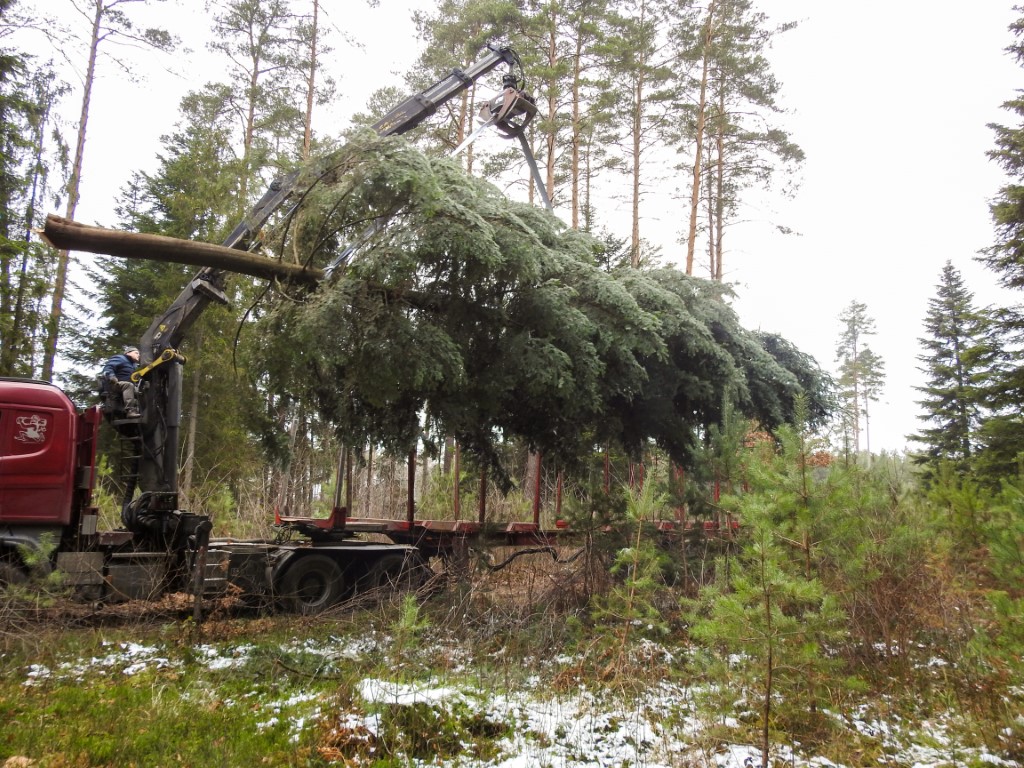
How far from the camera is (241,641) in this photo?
6.70 meters

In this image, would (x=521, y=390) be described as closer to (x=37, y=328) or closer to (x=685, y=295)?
(x=685, y=295)

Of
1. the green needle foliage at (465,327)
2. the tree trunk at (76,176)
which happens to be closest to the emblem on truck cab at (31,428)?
the green needle foliage at (465,327)

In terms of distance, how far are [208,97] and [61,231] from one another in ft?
46.5

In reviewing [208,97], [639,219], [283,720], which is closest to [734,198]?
[639,219]

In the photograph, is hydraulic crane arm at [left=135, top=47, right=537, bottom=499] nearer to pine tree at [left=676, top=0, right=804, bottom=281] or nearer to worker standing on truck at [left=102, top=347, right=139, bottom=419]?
worker standing on truck at [left=102, top=347, right=139, bottom=419]

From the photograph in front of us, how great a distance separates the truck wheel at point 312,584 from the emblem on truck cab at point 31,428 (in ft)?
9.75

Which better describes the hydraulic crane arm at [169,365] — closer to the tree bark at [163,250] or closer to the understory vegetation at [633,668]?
the tree bark at [163,250]

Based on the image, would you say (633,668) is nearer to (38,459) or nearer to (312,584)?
(312,584)

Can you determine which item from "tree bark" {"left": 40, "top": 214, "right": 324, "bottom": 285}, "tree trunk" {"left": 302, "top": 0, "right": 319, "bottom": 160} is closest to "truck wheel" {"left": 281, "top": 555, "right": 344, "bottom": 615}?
"tree bark" {"left": 40, "top": 214, "right": 324, "bottom": 285}

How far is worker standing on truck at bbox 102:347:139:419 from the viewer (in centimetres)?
773

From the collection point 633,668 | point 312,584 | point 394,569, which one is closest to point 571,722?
point 633,668

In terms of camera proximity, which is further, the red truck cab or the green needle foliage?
the green needle foliage

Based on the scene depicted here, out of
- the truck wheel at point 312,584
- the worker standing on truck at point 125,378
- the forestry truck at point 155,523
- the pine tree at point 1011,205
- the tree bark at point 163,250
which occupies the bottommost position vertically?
the truck wheel at point 312,584

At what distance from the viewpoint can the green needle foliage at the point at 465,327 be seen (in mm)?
7305
